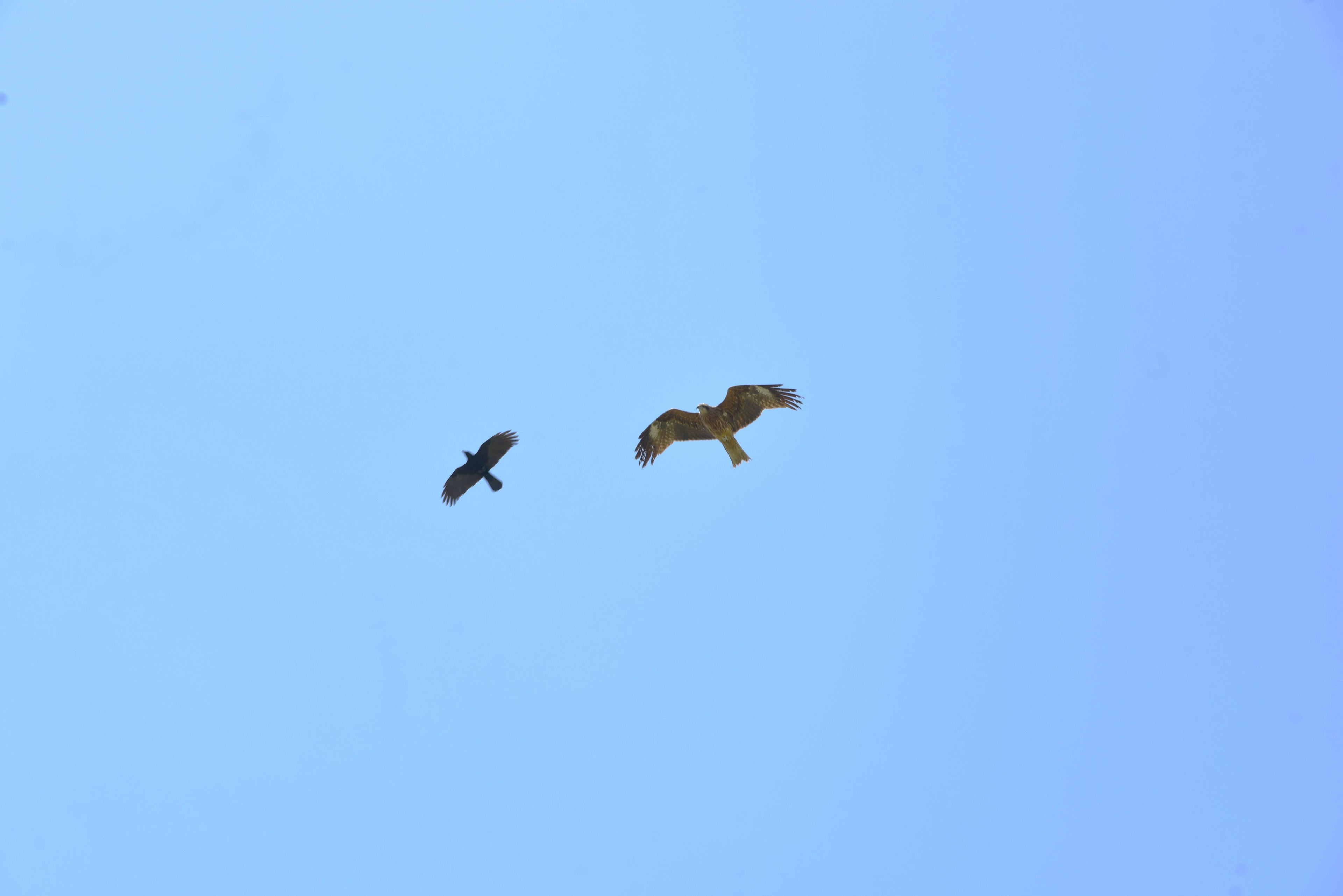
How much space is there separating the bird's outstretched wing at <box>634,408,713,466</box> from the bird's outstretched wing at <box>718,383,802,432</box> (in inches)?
22.0

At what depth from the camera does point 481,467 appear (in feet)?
60.5

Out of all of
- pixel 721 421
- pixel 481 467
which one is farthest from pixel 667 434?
pixel 481 467

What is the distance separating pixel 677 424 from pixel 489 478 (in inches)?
140

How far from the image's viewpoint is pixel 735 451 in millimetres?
18625

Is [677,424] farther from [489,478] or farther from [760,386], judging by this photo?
[489,478]

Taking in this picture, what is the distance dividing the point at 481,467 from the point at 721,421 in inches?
172

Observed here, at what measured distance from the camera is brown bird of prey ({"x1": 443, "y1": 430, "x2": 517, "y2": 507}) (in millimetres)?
18359

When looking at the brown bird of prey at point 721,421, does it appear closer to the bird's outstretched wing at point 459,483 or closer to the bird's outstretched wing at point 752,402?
the bird's outstretched wing at point 752,402

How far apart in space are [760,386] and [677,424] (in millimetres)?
1736

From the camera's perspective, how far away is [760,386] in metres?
18.4

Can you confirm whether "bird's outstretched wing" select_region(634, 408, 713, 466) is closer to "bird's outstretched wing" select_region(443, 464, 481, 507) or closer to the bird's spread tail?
the bird's spread tail

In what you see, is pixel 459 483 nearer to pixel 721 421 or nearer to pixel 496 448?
pixel 496 448

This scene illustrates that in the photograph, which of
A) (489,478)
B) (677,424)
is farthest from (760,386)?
(489,478)

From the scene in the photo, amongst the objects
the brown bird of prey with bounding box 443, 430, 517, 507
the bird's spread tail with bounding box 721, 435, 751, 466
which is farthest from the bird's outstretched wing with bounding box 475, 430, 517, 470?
the bird's spread tail with bounding box 721, 435, 751, 466
